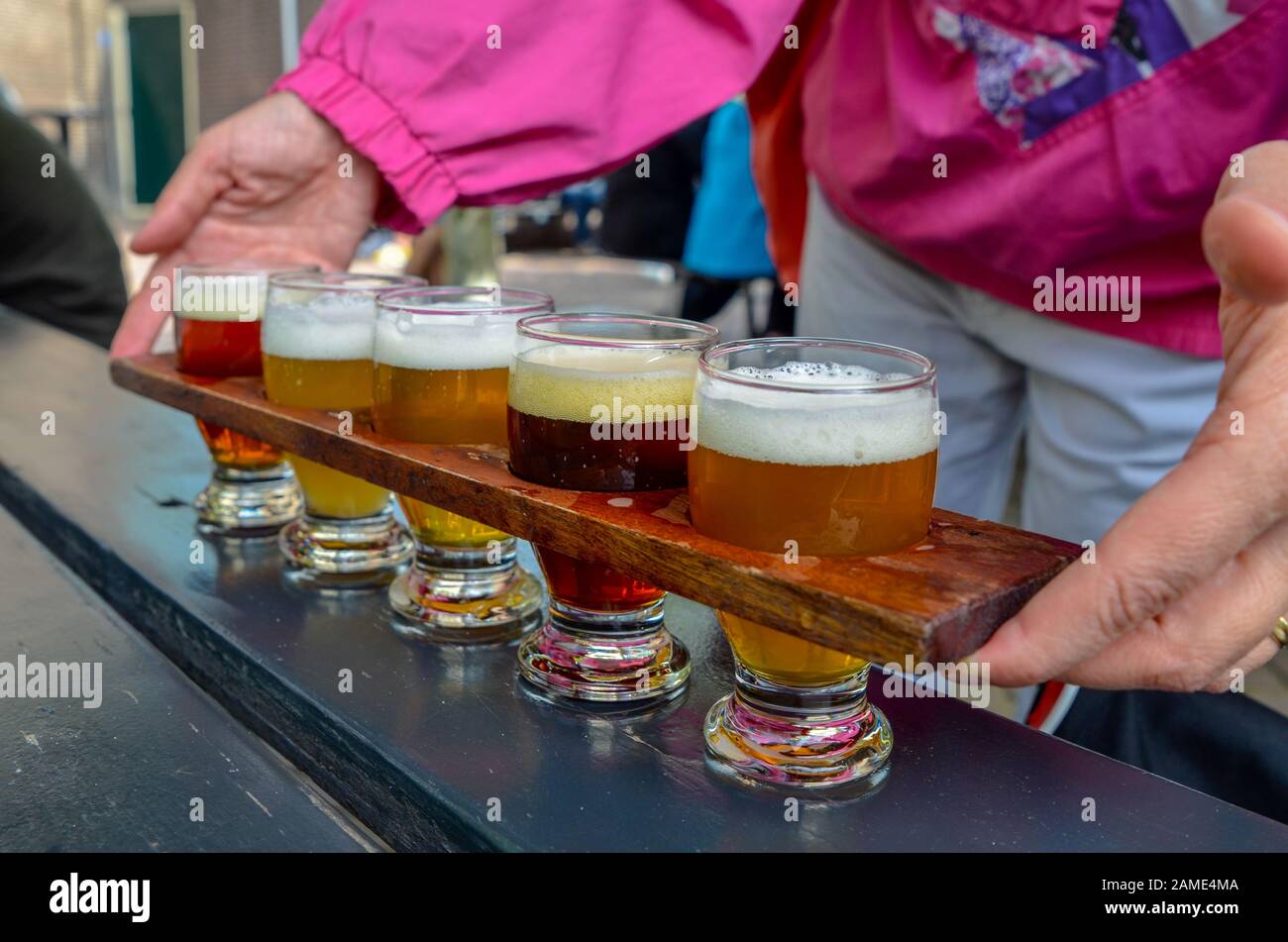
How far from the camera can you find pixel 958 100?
145cm

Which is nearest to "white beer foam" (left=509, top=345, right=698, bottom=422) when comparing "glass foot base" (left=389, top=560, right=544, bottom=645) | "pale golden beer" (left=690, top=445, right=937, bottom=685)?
"pale golden beer" (left=690, top=445, right=937, bottom=685)

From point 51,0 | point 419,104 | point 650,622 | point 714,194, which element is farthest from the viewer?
point 51,0

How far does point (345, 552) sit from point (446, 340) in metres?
0.33

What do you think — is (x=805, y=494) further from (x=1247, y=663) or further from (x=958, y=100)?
(x=958, y=100)

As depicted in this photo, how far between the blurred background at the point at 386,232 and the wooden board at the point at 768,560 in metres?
3.00

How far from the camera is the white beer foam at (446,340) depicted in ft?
3.58

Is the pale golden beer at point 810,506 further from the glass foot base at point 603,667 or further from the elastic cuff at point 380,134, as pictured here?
the elastic cuff at point 380,134

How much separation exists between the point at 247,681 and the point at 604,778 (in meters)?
0.39

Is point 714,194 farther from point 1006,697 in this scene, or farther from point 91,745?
point 91,745

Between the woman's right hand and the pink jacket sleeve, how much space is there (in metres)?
0.10

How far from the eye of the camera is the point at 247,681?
1084mm

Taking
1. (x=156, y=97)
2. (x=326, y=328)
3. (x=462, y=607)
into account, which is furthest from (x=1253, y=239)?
(x=156, y=97)
